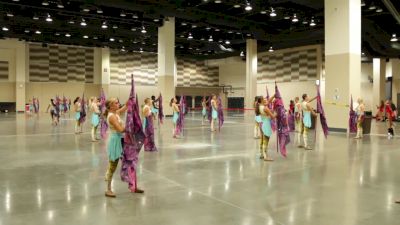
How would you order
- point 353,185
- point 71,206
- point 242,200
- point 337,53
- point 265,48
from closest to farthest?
point 71,206 < point 242,200 < point 353,185 < point 337,53 < point 265,48

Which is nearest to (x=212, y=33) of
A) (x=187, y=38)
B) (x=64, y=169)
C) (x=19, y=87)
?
(x=187, y=38)

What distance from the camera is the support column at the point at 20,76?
148 feet

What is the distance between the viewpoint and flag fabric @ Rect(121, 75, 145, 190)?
6.79m

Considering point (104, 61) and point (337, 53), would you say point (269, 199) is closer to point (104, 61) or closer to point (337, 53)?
point (337, 53)

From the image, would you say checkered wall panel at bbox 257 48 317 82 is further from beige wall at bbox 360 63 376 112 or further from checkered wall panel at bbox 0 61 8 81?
checkered wall panel at bbox 0 61 8 81

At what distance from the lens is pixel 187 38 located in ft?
131

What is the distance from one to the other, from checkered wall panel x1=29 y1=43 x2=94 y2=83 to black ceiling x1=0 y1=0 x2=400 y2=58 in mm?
4650

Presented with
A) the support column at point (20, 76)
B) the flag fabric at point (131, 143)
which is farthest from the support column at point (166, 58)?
the flag fabric at point (131, 143)

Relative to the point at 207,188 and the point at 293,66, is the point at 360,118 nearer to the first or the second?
the point at 207,188

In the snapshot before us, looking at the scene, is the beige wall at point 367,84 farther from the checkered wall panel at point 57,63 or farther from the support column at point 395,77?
the checkered wall panel at point 57,63

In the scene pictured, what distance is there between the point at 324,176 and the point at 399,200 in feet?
7.08

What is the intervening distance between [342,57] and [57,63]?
39.0 meters

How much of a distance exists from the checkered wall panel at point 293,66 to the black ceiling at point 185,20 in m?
2.60

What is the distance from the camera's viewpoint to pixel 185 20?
103 ft
